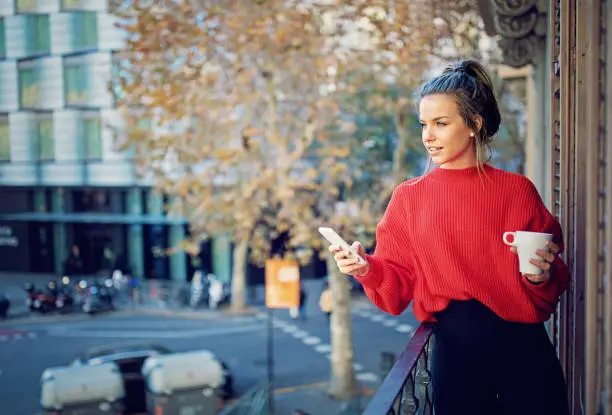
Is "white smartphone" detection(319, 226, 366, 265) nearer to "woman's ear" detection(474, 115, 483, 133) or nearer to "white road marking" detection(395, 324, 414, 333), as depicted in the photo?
"woman's ear" detection(474, 115, 483, 133)

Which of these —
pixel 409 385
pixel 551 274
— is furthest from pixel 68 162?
pixel 551 274

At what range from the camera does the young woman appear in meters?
2.09

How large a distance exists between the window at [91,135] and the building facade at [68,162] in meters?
0.03

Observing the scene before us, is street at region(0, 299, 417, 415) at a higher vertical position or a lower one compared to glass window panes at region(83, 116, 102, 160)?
lower

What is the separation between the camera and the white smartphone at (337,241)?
1.99 metres

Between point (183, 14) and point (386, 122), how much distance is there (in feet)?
25.3

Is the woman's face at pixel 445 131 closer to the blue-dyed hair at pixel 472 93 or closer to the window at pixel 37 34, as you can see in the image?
the blue-dyed hair at pixel 472 93

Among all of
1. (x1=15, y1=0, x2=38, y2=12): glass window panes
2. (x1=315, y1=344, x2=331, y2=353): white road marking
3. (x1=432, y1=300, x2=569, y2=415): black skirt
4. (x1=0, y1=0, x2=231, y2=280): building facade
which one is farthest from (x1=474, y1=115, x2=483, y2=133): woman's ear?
(x1=15, y1=0, x2=38, y2=12): glass window panes

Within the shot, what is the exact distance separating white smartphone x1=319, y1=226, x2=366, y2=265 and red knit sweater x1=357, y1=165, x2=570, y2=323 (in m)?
0.15

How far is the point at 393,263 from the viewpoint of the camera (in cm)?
230

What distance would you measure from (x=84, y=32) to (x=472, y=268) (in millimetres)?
24404

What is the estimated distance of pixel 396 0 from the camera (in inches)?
410

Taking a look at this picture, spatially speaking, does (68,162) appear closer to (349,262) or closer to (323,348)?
(323,348)

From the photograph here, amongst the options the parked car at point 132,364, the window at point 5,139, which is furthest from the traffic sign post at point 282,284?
the window at point 5,139
